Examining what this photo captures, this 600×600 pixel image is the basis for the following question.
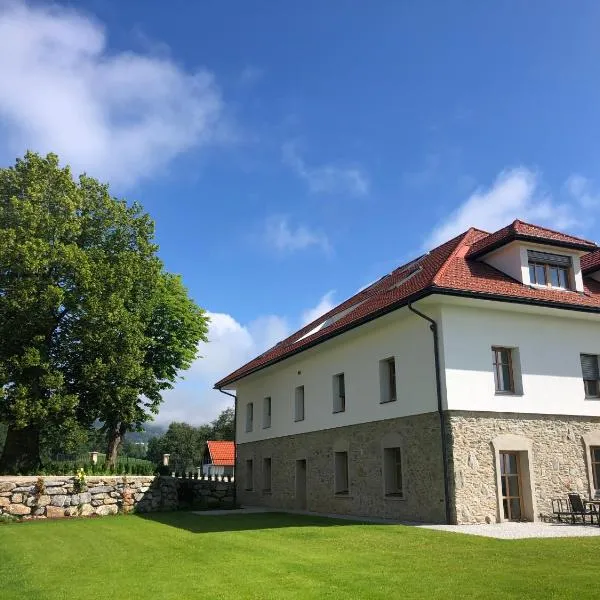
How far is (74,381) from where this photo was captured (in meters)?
25.0

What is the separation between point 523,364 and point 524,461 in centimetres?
262

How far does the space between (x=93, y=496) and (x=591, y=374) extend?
1759cm

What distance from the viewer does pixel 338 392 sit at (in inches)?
845

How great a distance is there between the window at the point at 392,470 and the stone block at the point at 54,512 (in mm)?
11772

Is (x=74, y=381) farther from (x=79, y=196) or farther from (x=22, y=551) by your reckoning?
(x=22, y=551)

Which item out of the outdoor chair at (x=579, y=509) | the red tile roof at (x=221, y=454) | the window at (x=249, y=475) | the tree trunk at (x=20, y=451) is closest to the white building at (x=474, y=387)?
the outdoor chair at (x=579, y=509)

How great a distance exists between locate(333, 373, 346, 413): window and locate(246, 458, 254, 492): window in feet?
29.2

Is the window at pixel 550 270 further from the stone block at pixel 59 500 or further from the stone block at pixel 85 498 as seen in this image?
the stone block at pixel 59 500

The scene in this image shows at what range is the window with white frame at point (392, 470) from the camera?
1775 centimetres

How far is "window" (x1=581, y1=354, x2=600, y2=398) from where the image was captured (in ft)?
58.6

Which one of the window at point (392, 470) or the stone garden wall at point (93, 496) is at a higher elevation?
the window at point (392, 470)

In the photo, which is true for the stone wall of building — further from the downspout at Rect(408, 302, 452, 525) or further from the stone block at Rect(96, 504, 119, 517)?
the stone block at Rect(96, 504, 119, 517)

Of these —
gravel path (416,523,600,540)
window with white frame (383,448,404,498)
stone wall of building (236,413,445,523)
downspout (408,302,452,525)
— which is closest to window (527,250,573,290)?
downspout (408,302,452,525)

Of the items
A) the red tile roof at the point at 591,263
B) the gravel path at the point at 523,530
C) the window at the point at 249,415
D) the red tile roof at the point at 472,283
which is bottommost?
the gravel path at the point at 523,530
